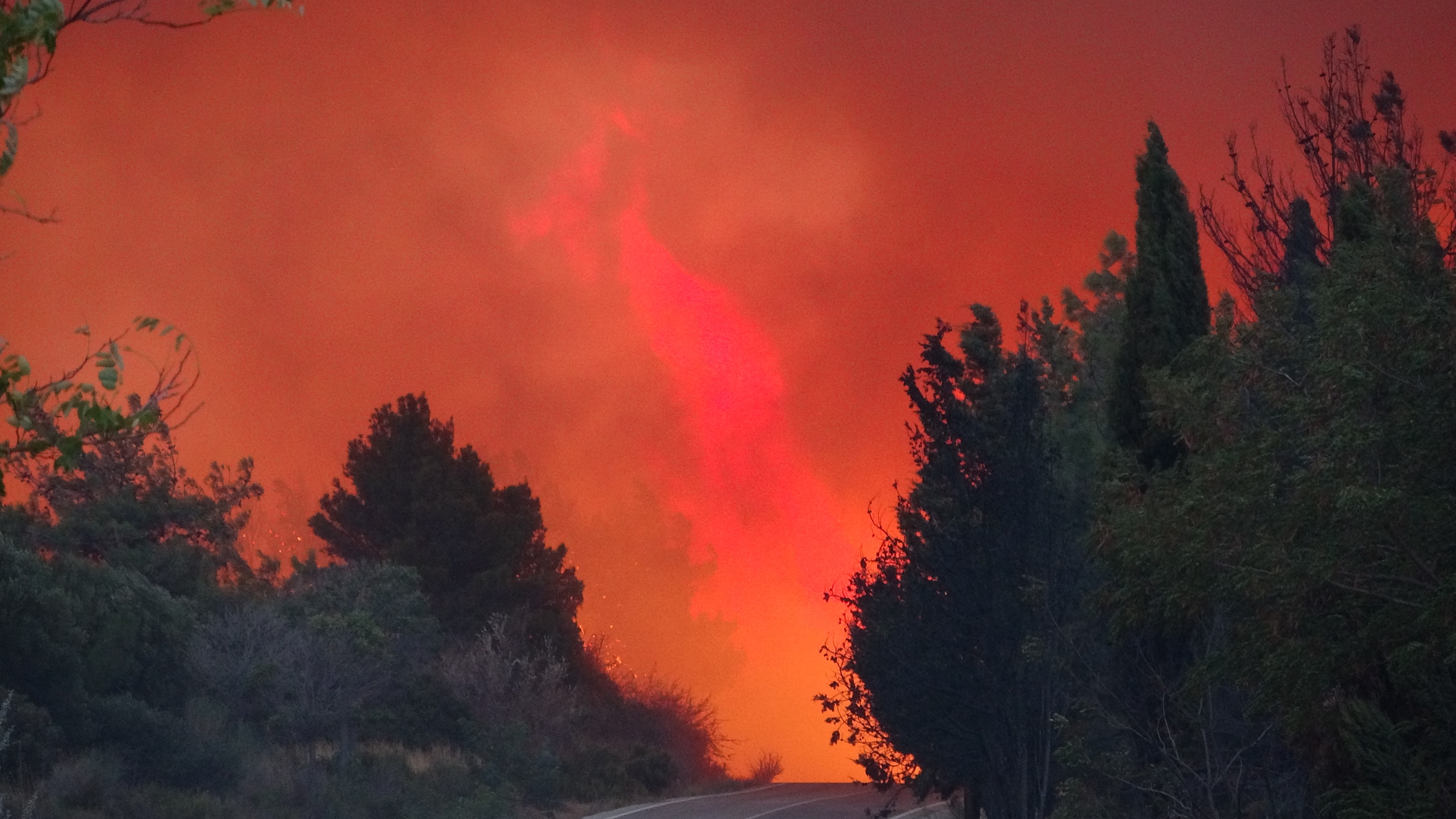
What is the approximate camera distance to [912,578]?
62.6 feet

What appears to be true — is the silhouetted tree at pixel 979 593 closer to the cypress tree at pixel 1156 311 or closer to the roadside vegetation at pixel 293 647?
the cypress tree at pixel 1156 311

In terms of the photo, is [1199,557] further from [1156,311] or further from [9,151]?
[9,151]

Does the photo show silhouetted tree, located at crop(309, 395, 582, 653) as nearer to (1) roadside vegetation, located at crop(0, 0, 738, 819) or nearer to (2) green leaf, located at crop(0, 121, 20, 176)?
(1) roadside vegetation, located at crop(0, 0, 738, 819)

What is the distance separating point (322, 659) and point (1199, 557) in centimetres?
2106

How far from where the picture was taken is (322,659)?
2825 centimetres

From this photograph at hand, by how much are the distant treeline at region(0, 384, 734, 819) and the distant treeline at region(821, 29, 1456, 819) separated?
9639mm

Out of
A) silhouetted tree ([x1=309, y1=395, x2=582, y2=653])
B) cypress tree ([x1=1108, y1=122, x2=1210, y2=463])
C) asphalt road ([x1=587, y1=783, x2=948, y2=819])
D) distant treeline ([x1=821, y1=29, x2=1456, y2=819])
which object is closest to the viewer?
distant treeline ([x1=821, y1=29, x2=1456, y2=819])

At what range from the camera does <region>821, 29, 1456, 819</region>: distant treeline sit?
10.8 m

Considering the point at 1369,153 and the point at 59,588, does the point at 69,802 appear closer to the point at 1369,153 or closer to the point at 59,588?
the point at 59,588

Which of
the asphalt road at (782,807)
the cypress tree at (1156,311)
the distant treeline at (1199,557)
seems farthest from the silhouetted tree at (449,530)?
the cypress tree at (1156,311)

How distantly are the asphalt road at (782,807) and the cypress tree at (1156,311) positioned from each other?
29.7 feet

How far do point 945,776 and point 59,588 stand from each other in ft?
55.0

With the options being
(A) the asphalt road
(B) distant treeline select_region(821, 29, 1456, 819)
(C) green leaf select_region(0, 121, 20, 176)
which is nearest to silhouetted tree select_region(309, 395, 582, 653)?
(A) the asphalt road

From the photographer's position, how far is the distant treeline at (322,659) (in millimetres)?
23734
